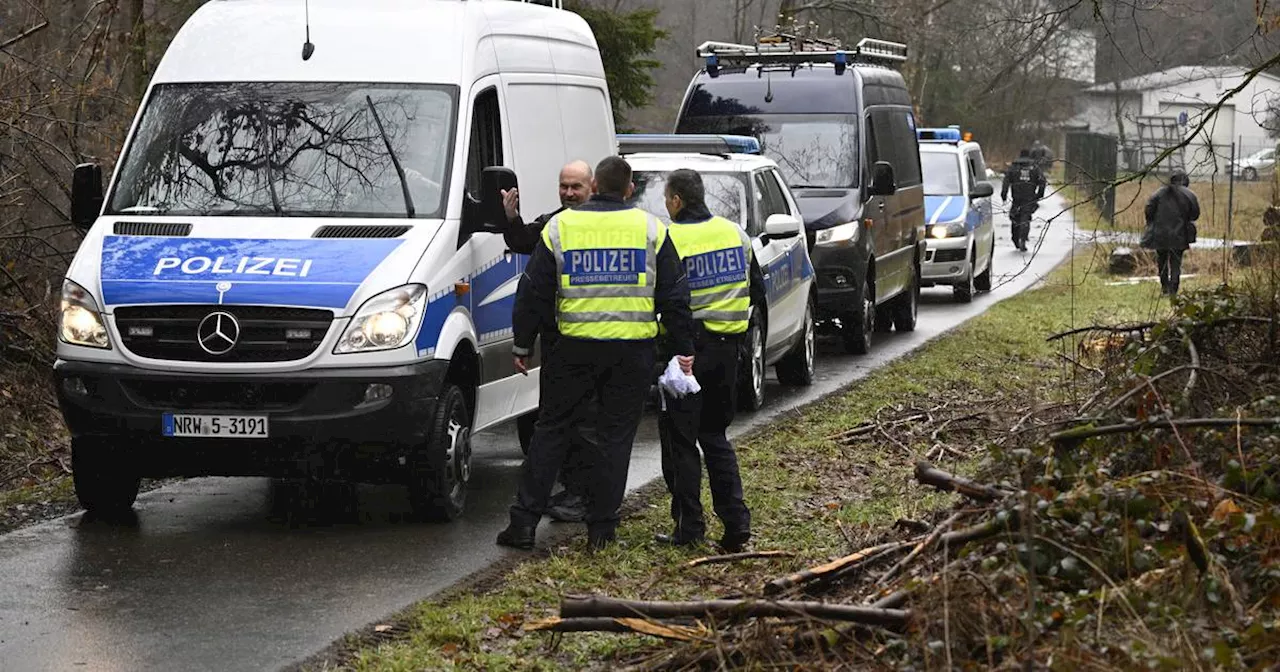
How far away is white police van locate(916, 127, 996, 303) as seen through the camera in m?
23.6

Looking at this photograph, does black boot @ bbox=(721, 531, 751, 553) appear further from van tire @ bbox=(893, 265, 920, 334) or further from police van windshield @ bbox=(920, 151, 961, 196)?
police van windshield @ bbox=(920, 151, 961, 196)

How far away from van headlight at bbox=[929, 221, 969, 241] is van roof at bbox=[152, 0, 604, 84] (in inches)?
557

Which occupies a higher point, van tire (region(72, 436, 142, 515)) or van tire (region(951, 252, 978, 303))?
van tire (region(72, 436, 142, 515))

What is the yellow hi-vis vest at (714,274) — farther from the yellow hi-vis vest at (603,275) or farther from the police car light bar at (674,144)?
the police car light bar at (674,144)

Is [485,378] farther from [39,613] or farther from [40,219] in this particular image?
[40,219]

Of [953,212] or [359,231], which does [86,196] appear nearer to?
[359,231]

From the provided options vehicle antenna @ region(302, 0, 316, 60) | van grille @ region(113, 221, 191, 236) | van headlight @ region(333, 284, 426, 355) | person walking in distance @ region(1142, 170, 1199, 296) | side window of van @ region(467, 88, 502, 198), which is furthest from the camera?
person walking in distance @ region(1142, 170, 1199, 296)

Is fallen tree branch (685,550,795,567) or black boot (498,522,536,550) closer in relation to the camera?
fallen tree branch (685,550,795,567)

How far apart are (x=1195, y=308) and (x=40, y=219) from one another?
8.24 m

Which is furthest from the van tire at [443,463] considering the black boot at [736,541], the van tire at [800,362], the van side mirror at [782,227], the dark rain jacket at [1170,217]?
the dark rain jacket at [1170,217]

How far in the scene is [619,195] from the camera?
27.0 ft

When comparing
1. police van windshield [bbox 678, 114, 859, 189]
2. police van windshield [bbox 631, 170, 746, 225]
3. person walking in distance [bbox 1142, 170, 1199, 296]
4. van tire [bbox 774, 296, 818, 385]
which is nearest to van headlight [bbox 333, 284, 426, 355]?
police van windshield [bbox 631, 170, 746, 225]

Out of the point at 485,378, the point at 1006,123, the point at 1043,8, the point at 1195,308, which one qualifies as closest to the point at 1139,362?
the point at 1195,308

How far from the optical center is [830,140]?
1705 cm
